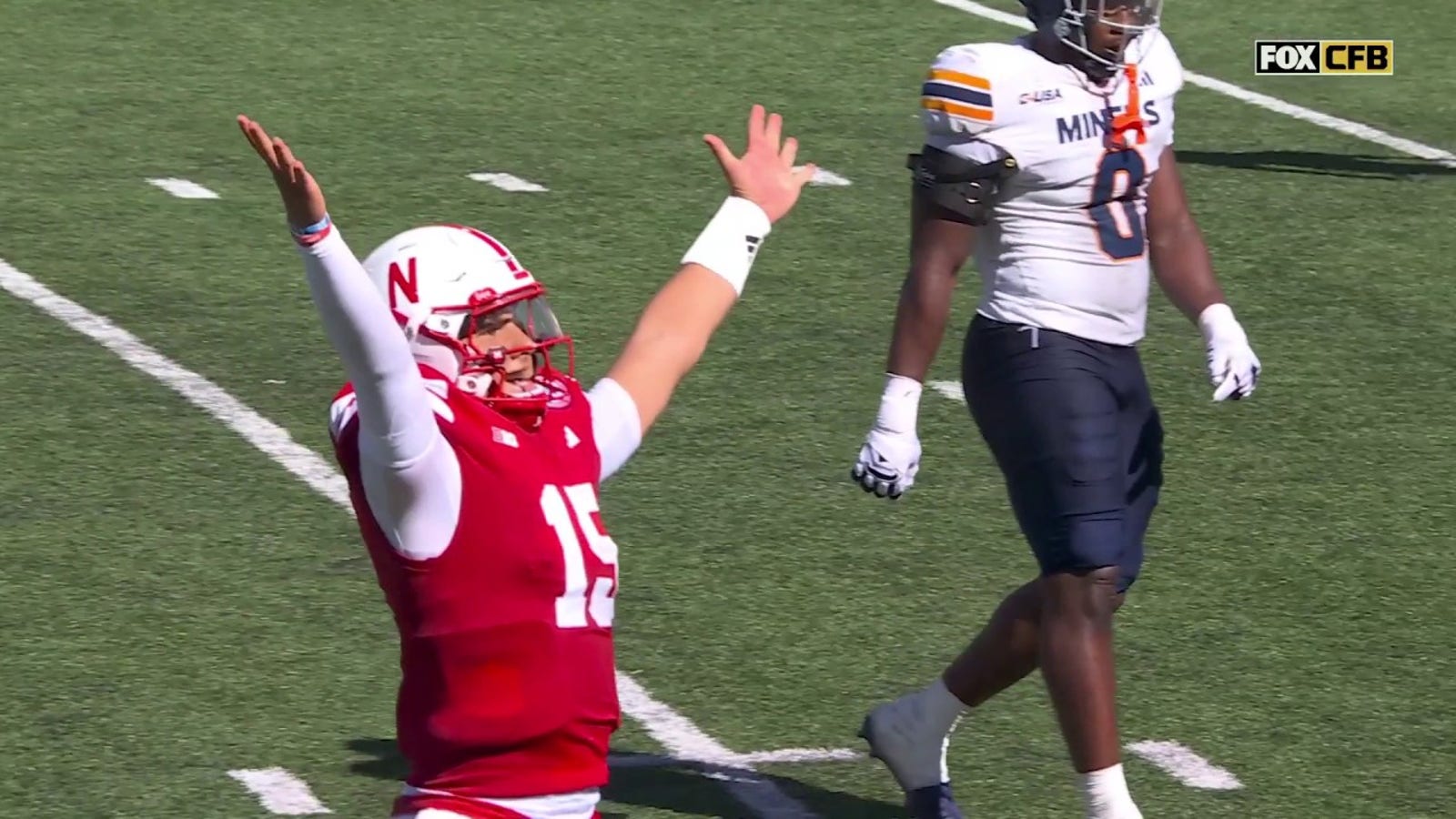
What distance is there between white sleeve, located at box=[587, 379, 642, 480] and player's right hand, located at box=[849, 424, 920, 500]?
1476mm

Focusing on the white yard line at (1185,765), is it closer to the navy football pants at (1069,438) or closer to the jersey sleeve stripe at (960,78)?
the navy football pants at (1069,438)

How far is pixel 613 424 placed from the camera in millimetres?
3910

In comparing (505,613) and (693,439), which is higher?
(505,613)

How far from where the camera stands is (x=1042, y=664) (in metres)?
5.21

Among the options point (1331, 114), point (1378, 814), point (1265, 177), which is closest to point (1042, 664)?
point (1378, 814)

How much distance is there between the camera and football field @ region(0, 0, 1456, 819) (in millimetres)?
5898

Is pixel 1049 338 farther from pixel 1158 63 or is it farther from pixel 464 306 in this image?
pixel 464 306

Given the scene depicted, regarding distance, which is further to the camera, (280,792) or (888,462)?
(280,792)

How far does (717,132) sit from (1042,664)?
261 inches

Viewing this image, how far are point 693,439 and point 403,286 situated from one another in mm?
4349

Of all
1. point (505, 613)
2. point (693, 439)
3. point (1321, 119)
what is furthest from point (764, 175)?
point (1321, 119)

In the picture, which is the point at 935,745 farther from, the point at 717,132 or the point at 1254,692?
the point at 717,132

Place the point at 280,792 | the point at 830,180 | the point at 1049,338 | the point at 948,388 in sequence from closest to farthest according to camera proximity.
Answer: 1. the point at 1049,338
2. the point at 280,792
3. the point at 948,388
4. the point at 830,180

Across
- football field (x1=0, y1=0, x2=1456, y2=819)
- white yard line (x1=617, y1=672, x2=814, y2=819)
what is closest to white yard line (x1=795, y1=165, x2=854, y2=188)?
football field (x1=0, y1=0, x2=1456, y2=819)
